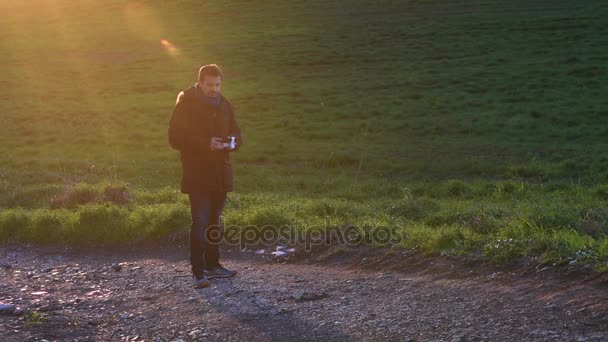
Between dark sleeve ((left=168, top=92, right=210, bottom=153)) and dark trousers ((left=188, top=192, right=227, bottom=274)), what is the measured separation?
17.5 inches

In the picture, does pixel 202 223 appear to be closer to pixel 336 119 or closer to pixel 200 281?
pixel 200 281

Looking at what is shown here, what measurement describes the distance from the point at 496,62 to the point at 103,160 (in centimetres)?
1995

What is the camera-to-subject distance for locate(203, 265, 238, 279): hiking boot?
298 inches

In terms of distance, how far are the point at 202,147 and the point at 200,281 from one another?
1.23 meters

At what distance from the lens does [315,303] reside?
21.4 feet

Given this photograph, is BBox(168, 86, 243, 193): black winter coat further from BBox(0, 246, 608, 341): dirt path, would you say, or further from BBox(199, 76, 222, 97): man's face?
BBox(0, 246, 608, 341): dirt path

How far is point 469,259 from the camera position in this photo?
6.93 metres

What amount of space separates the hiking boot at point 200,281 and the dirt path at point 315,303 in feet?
0.20

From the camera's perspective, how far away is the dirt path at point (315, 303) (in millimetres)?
5570

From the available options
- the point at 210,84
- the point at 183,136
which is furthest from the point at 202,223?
the point at 210,84

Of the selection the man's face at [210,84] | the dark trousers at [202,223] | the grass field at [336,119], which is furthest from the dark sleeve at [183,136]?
the grass field at [336,119]

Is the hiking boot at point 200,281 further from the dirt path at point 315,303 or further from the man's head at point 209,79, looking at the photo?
the man's head at point 209,79

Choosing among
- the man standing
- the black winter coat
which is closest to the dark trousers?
the man standing

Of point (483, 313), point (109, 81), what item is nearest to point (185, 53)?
point (109, 81)
